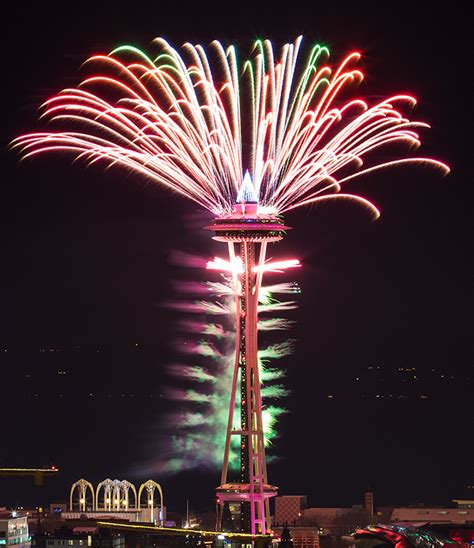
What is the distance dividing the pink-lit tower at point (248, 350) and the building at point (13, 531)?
37.0 ft

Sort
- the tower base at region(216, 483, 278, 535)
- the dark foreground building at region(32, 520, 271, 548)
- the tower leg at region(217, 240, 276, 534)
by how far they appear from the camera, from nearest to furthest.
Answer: the tower leg at region(217, 240, 276, 534) → the tower base at region(216, 483, 278, 535) → the dark foreground building at region(32, 520, 271, 548)

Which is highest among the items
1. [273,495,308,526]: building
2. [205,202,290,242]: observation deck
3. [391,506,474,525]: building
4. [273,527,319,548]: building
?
[205,202,290,242]: observation deck

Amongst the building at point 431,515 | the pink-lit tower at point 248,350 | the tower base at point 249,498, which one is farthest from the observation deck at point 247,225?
the building at point 431,515

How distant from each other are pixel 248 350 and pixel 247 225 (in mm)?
5162

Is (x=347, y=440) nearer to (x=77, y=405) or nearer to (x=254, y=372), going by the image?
(x=77, y=405)

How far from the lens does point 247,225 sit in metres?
54.8

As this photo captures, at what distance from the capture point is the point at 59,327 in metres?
147

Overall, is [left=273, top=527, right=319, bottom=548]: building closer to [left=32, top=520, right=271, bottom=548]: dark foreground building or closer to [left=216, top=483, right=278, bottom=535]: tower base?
[left=32, top=520, right=271, bottom=548]: dark foreground building

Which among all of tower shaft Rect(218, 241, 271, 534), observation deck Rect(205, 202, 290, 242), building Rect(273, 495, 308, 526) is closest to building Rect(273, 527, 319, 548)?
tower shaft Rect(218, 241, 271, 534)

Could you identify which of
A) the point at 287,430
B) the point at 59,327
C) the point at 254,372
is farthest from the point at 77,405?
the point at 254,372

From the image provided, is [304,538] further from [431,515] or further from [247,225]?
[247,225]

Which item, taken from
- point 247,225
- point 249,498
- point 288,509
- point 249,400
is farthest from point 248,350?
point 288,509

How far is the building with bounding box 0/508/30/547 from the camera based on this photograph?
218ft

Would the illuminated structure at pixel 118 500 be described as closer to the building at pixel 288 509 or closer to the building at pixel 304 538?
the building at pixel 288 509
